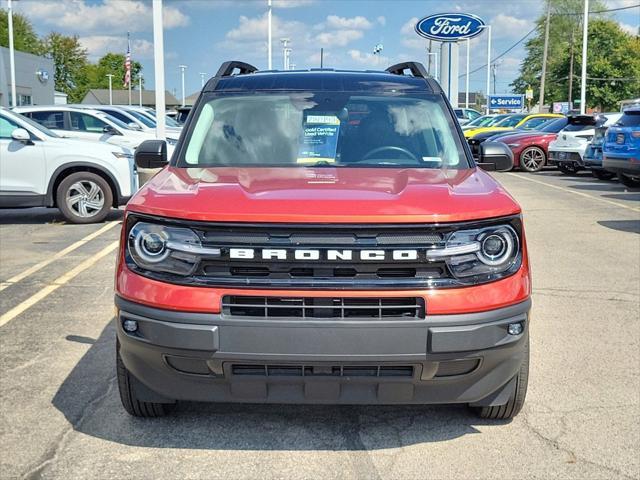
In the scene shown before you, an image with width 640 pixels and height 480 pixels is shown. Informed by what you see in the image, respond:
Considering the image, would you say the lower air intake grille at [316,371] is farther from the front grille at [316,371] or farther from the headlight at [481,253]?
the headlight at [481,253]

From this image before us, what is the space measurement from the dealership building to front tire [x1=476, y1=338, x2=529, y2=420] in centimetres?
5006

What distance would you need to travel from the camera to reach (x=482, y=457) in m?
3.54

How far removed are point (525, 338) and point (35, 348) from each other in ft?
10.9

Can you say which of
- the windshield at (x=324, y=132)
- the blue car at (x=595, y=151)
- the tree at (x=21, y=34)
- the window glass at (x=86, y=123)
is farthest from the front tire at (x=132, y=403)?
the tree at (x=21, y=34)

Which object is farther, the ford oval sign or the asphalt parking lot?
the ford oval sign

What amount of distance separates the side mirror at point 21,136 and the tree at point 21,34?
9210 cm

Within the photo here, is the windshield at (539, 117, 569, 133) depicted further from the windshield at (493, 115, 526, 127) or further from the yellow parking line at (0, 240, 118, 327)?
the yellow parking line at (0, 240, 118, 327)

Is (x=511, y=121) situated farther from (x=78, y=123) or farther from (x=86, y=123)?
(x=78, y=123)

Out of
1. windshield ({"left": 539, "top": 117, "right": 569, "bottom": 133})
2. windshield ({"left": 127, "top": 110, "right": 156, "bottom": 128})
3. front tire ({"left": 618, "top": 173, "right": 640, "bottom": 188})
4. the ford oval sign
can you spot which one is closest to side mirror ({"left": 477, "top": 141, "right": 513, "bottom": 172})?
front tire ({"left": 618, "top": 173, "right": 640, "bottom": 188})

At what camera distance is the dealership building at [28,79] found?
161ft

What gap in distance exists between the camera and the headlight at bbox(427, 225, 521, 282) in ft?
10.6

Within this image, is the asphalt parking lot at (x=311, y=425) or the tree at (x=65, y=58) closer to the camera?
the asphalt parking lot at (x=311, y=425)

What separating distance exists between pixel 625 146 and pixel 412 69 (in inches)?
436

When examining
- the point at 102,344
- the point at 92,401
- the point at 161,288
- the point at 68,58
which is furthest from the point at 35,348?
the point at 68,58
